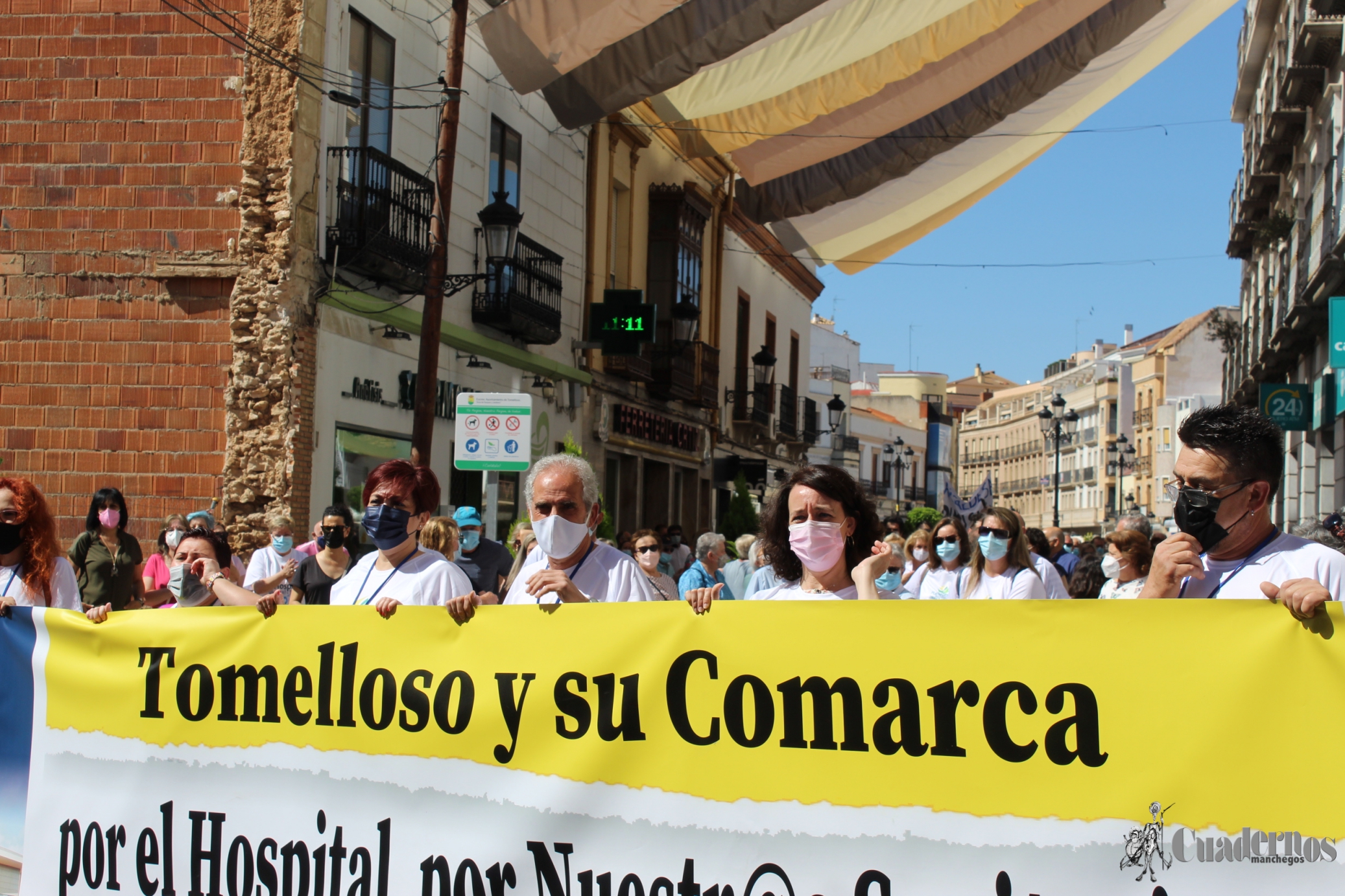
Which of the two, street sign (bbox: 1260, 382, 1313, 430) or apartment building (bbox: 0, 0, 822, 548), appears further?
street sign (bbox: 1260, 382, 1313, 430)

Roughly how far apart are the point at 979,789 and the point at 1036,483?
402ft

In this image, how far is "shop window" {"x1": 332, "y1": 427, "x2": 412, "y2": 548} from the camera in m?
14.6

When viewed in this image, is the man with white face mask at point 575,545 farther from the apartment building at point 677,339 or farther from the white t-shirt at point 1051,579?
the apartment building at point 677,339

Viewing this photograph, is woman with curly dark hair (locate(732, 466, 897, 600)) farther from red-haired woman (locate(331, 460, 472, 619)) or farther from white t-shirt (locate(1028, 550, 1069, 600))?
white t-shirt (locate(1028, 550, 1069, 600))

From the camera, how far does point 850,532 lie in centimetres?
442

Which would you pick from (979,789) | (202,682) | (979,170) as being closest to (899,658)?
(979,789)

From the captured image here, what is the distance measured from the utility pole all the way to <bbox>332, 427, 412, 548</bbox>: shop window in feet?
6.59

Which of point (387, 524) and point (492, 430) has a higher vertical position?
point (492, 430)

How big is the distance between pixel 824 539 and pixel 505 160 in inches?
642

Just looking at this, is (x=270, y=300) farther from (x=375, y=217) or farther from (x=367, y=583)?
(x=367, y=583)

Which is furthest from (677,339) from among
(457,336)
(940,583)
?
(940,583)

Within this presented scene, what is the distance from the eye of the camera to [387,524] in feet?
15.2

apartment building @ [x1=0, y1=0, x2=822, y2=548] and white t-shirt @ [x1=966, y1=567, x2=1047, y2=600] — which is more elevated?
apartment building @ [x1=0, y1=0, x2=822, y2=548]

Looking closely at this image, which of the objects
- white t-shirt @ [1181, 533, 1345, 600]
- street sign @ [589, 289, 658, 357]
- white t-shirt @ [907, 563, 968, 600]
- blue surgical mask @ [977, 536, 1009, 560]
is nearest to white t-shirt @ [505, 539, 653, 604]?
white t-shirt @ [1181, 533, 1345, 600]
